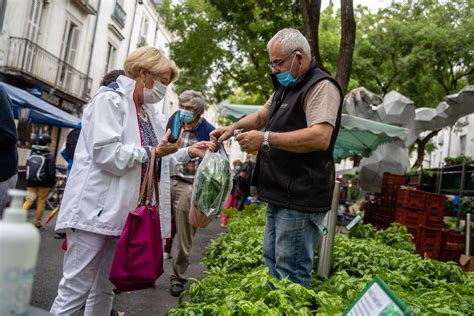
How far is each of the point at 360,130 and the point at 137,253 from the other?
21.0ft

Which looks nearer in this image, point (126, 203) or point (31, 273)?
point (31, 273)

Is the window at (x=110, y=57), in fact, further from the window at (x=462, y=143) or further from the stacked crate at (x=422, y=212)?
the stacked crate at (x=422, y=212)

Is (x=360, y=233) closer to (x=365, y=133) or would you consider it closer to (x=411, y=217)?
(x=411, y=217)

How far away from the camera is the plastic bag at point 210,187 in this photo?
277 cm

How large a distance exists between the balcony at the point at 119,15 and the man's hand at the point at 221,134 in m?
23.0

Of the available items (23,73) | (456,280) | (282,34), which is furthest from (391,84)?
(282,34)

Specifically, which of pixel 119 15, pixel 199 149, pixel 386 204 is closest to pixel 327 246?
pixel 199 149

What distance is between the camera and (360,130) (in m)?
8.26

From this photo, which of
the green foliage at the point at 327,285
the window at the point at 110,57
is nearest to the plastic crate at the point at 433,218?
the green foliage at the point at 327,285

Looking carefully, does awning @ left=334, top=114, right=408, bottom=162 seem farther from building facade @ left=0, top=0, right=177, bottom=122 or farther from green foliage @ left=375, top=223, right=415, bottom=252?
building facade @ left=0, top=0, right=177, bottom=122

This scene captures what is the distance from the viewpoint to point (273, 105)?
318 cm

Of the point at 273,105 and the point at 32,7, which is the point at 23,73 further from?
the point at 273,105

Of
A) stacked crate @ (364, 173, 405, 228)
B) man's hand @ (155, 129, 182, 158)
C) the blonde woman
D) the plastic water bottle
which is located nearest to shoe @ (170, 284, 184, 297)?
the blonde woman

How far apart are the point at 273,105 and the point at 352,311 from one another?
1.85m
